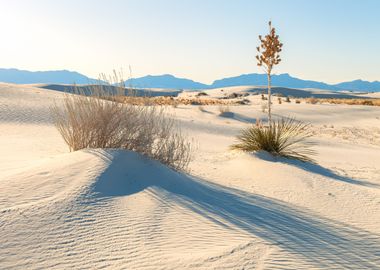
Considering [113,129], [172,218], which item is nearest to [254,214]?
[172,218]

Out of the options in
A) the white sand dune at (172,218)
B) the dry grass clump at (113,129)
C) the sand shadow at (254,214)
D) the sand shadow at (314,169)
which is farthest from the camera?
the sand shadow at (314,169)

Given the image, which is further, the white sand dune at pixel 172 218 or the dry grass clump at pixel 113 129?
the dry grass clump at pixel 113 129

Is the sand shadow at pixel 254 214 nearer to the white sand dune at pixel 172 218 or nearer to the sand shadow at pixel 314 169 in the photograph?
the white sand dune at pixel 172 218

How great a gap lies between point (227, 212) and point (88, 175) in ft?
4.64

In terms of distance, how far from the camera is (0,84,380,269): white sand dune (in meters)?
2.73

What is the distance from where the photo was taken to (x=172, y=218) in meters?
3.40

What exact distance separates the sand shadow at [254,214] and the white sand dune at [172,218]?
0.01m

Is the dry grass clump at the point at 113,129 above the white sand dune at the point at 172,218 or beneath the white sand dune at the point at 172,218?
above

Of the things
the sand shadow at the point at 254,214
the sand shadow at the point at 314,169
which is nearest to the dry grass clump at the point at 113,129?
the sand shadow at the point at 254,214

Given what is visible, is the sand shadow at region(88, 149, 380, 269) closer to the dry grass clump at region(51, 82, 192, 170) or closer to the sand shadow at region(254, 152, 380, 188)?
the dry grass clump at region(51, 82, 192, 170)

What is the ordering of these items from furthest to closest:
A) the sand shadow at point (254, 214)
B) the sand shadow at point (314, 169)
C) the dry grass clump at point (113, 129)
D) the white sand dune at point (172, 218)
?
1. the sand shadow at point (314, 169)
2. the dry grass clump at point (113, 129)
3. the sand shadow at point (254, 214)
4. the white sand dune at point (172, 218)

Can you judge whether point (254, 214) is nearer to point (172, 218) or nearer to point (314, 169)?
point (172, 218)

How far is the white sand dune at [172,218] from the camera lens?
8.95ft

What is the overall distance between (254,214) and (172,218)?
2.95ft
